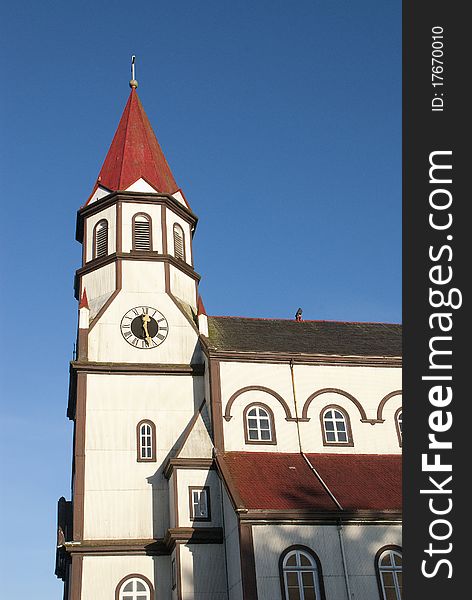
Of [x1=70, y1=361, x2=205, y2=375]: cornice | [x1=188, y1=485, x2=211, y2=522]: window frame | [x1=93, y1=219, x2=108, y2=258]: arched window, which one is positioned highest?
[x1=93, y1=219, x2=108, y2=258]: arched window

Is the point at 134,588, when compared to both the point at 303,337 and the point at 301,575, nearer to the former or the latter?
the point at 301,575

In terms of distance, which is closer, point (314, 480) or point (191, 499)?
point (191, 499)

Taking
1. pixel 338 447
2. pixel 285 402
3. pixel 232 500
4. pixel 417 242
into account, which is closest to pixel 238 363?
pixel 285 402

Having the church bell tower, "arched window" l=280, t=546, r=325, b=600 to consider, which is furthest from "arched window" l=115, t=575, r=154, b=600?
"arched window" l=280, t=546, r=325, b=600

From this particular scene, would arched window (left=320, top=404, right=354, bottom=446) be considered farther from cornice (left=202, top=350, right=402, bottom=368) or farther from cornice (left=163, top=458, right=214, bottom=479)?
cornice (left=163, top=458, right=214, bottom=479)

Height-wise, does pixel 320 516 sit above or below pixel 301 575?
above

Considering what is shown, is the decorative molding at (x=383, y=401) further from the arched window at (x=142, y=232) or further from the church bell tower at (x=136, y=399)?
the arched window at (x=142, y=232)

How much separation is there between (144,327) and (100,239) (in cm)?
569

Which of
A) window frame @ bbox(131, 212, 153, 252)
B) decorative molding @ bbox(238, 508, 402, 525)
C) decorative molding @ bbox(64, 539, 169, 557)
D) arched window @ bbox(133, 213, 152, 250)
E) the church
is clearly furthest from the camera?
arched window @ bbox(133, 213, 152, 250)

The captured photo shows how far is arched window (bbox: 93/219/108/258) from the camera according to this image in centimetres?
3475

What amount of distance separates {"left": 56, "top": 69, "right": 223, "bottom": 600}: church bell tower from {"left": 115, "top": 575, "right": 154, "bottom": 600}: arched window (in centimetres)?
4

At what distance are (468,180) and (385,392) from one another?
64.4 feet

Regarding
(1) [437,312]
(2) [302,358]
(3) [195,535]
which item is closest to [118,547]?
(3) [195,535]

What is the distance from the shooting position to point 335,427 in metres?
30.7
